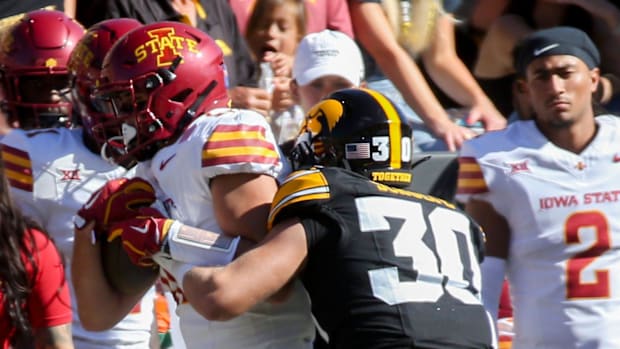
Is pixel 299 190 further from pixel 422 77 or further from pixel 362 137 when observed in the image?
pixel 422 77

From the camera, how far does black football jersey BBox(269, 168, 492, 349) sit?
3.78m

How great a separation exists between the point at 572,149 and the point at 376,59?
1769mm

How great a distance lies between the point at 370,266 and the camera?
3801 mm

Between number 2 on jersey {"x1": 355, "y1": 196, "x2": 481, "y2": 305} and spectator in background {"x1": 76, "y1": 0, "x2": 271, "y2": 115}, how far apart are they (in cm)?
239

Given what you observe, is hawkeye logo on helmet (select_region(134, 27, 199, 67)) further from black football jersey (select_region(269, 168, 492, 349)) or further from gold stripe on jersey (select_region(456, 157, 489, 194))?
gold stripe on jersey (select_region(456, 157, 489, 194))

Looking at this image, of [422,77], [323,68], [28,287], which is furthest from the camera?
[422,77]

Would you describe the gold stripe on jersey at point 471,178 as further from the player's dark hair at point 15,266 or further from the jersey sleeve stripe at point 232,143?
the player's dark hair at point 15,266

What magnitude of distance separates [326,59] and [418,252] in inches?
96.4

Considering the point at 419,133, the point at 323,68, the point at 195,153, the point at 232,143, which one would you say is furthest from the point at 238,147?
the point at 419,133

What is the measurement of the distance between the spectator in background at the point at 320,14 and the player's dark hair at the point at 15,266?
3037 mm

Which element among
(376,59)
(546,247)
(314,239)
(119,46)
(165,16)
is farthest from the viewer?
(376,59)

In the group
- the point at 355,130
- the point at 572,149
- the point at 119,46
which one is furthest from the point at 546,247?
the point at 119,46

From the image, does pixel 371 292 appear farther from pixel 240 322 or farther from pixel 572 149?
pixel 572 149

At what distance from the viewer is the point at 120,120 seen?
419 cm
